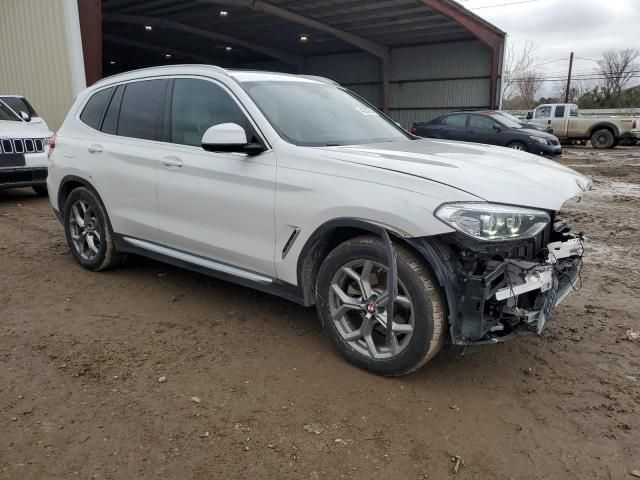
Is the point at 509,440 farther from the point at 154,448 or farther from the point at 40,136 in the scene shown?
the point at 40,136

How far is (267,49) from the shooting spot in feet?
86.9

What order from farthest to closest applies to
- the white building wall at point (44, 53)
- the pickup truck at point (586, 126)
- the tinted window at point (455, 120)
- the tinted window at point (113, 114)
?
1. the pickup truck at point (586, 126)
2. the tinted window at point (455, 120)
3. the white building wall at point (44, 53)
4. the tinted window at point (113, 114)

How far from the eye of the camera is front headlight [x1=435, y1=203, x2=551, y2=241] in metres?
2.65

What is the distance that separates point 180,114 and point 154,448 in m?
2.51

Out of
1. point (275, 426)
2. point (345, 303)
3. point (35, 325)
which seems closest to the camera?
point (275, 426)

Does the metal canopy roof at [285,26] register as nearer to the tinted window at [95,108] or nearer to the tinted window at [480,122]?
the tinted window at [480,122]

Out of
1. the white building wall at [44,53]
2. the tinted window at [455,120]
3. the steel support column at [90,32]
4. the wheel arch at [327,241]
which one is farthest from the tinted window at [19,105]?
the tinted window at [455,120]

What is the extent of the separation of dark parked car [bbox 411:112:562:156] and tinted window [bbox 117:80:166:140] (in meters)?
13.3

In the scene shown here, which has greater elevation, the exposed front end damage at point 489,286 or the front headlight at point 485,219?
the front headlight at point 485,219

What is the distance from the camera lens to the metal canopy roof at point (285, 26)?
18.4 meters

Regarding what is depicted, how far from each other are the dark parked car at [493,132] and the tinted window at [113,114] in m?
13.2

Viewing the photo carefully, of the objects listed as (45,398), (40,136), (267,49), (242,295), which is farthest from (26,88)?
(267,49)

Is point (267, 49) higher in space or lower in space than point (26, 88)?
higher

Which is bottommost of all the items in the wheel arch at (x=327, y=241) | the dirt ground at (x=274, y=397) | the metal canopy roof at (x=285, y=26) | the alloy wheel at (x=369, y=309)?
the dirt ground at (x=274, y=397)
